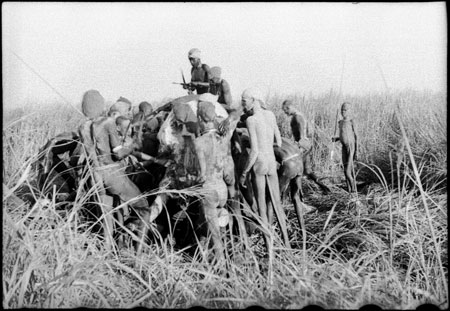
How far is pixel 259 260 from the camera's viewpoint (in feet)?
16.4

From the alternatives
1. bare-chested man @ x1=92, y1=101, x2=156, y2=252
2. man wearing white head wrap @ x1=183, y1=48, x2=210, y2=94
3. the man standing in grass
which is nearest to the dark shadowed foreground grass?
the man standing in grass

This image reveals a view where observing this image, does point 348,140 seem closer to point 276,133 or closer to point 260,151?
point 276,133

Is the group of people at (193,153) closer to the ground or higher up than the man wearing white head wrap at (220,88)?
closer to the ground

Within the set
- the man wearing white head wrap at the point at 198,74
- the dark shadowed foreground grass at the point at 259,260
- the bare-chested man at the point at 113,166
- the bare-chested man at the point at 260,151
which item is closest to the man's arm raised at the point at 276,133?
the bare-chested man at the point at 260,151

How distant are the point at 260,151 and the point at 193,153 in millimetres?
571

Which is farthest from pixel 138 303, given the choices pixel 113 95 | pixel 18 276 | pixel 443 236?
pixel 443 236

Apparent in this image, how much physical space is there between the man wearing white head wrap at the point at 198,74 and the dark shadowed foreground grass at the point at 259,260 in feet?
2.77

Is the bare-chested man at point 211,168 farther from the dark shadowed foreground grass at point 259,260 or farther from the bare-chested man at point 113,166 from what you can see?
the bare-chested man at point 113,166

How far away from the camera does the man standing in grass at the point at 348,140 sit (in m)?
5.49

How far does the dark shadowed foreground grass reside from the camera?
13.6 feet

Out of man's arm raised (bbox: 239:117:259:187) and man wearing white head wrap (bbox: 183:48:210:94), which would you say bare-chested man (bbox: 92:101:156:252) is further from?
man's arm raised (bbox: 239:117:259:187)

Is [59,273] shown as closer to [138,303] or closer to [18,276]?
[18,276]

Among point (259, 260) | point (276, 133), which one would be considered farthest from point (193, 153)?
point (259, 260)

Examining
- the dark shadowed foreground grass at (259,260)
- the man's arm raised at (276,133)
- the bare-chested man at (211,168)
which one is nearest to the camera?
the dark shadowed foreground grass at (259,260)
